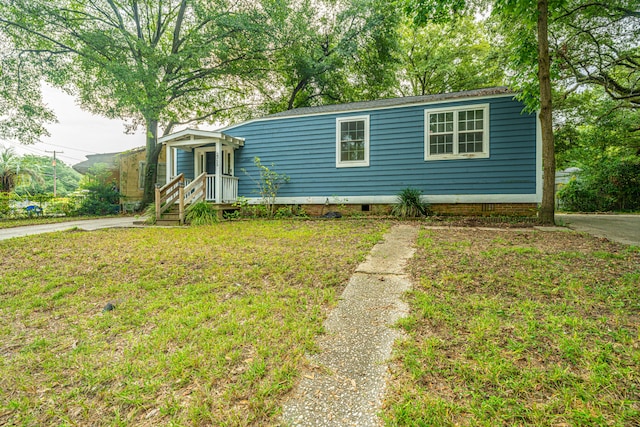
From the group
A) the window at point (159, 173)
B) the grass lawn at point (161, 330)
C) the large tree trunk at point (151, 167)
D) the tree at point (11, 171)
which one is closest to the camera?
the grass lawn at point (161, 330)

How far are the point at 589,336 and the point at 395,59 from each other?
17.3 meters

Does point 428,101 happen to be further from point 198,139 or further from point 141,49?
point 141,49

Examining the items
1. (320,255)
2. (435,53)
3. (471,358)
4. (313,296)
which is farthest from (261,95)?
Result: (471,358)

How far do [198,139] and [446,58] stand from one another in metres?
14.5

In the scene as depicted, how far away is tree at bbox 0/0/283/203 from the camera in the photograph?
9.84 m

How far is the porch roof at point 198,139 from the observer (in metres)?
8.70

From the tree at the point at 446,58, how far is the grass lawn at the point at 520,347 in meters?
14.9

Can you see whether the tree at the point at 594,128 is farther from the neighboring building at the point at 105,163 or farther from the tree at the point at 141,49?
the neighboring building at the point at 105,163

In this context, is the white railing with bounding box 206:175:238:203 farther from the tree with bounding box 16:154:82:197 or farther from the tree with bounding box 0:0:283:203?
Result: the tree with bounding box 16:154:82:197

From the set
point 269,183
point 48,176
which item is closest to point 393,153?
point 269,183

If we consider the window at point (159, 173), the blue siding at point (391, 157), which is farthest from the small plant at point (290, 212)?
the window at point (159, 173)

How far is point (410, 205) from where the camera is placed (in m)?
7.62

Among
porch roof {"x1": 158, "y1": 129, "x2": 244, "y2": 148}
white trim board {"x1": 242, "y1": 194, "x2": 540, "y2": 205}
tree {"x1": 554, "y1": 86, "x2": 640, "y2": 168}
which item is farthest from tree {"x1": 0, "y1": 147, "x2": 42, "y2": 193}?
tree {"x1": 554, "y1": 86, "x2": 640, "y2": 168}

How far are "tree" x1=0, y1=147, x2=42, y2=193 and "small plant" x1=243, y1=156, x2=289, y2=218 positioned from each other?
1235 centimetres
